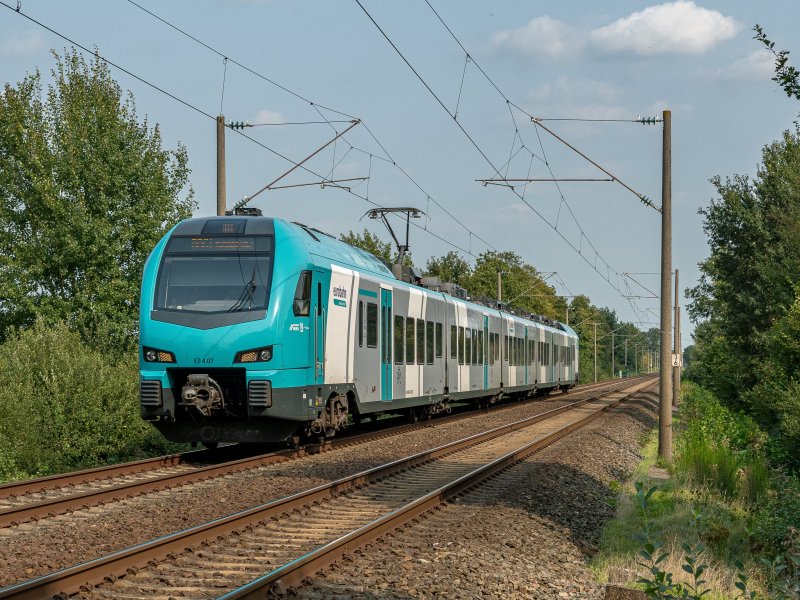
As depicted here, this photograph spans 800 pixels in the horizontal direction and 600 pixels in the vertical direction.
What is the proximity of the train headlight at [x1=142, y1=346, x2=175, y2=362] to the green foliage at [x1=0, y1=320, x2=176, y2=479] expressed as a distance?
1.96 meters

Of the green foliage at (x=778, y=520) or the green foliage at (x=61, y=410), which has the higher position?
the green foliage at (x=61, y=410)

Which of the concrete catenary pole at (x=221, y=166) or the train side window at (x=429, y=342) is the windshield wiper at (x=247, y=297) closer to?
the concrete catenary pole at (x=221, y=166)

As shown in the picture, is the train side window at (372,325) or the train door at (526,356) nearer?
the train side window at (372,325)

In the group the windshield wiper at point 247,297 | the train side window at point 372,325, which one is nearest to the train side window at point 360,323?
the train side window at point 372,325

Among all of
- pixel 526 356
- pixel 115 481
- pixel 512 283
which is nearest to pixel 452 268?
pixel 512 283

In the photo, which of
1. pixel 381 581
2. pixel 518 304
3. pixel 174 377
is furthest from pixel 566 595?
pixel 518 304

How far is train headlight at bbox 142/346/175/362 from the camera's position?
14.8 m

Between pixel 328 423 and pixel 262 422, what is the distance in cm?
185

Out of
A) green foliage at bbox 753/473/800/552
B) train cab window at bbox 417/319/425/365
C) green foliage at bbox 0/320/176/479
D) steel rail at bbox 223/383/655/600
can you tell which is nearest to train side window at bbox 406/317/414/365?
train cab window at bbox 417/319/425/365

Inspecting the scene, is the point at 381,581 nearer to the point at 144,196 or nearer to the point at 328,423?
the point at 328,423

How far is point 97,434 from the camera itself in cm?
1639

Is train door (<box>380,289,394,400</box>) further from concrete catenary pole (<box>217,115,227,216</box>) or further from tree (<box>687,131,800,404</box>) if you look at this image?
tree (<box>687,131,800,404</box>)

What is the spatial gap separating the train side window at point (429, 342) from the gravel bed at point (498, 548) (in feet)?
26.1

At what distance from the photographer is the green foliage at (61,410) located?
15641mm
